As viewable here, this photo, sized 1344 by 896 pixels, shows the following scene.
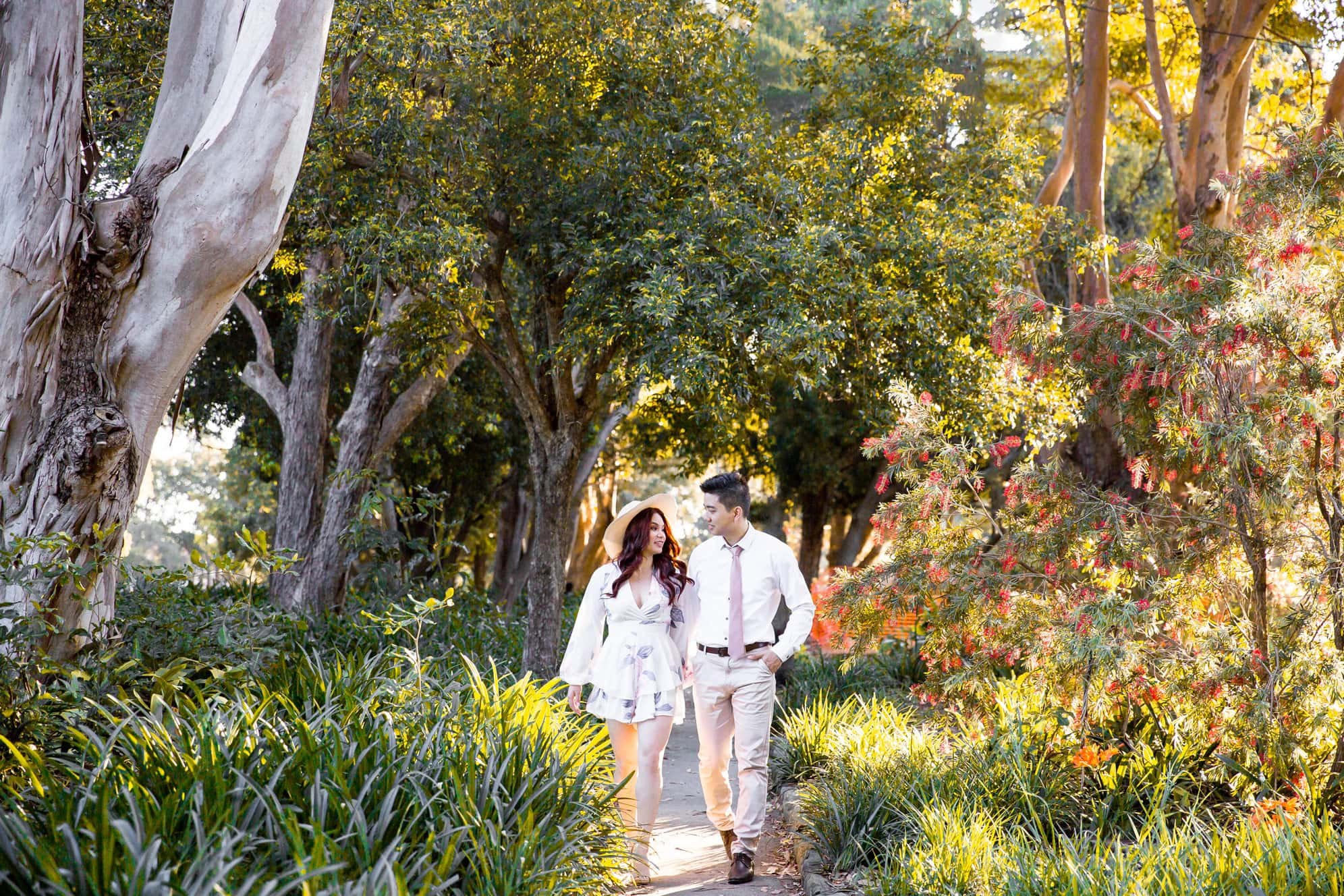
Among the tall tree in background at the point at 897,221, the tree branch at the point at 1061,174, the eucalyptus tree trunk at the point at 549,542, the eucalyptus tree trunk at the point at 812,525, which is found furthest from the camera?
the eucalyptus tree trunk at the point at 812,525

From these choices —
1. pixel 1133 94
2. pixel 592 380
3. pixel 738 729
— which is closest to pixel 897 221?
pixel 592 380

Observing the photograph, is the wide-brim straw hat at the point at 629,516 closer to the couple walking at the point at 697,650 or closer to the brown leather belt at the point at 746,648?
the couple walking at the point at 697,650

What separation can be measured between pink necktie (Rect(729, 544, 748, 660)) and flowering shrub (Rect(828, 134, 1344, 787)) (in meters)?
1.38

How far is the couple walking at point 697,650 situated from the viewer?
5.61m

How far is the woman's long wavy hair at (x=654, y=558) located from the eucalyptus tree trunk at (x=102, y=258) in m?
2.27

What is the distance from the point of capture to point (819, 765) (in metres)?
7.73

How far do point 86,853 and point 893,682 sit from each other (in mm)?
8868

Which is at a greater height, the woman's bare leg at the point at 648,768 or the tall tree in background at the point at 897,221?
the tall tree in background at the point at 897,221

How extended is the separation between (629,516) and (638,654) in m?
0.72

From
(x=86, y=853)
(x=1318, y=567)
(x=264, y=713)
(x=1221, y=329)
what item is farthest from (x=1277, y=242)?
→ (x=86, y=853)

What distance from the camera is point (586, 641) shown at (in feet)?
19.1

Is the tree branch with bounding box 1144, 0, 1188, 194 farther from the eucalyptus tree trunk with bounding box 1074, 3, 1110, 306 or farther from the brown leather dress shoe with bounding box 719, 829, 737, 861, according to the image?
the brown leather dress shoe with bounding box 719, 829, 737, 861

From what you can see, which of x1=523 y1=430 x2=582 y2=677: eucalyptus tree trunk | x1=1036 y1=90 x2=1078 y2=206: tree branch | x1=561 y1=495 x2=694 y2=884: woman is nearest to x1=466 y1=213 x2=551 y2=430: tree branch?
x1=523 y1=430 x2=582 y2=677: eucalyptus tree trunk

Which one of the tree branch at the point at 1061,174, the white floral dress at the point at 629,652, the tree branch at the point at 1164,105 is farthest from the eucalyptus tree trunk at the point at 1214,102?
the white floral dress at the point at 629,652
